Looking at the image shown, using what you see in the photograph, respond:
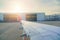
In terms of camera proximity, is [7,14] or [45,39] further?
[7,14]

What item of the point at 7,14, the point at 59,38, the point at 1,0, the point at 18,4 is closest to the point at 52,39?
the point at 59,38

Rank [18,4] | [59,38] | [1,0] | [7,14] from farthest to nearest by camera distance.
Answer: [7,14]
[1,0]
[18,4]
[59,38]

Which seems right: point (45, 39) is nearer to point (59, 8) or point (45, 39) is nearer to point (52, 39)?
point (52, 39)

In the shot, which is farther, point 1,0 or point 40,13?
point 1,0

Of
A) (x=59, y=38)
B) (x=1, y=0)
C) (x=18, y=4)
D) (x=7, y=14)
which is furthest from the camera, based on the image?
(x=7, y=14)

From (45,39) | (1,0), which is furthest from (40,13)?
(45,39)

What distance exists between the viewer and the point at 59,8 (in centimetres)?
1021

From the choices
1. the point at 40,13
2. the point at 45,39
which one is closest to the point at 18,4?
the point at 40,13

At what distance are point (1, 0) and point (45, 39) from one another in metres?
10.9

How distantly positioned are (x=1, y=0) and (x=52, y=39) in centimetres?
1094

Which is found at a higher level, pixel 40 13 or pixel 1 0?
pixel 1 0

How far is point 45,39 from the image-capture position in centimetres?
65

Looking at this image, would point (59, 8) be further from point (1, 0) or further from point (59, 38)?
point (59, 38)

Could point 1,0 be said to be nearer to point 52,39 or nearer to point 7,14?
point 7,14
